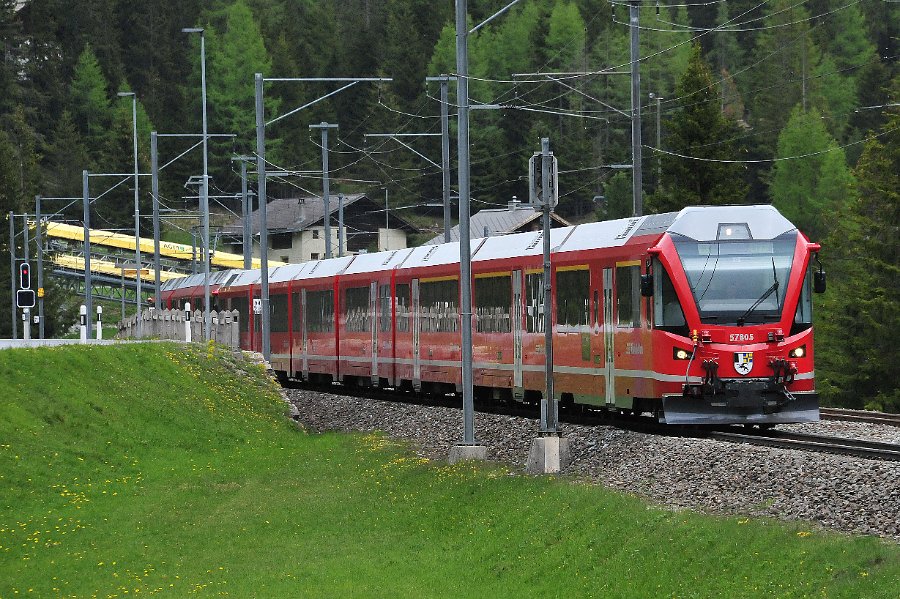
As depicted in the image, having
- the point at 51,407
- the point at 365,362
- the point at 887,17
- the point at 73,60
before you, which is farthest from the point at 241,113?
the point at 51,407

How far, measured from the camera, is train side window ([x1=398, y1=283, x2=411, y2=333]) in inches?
1567

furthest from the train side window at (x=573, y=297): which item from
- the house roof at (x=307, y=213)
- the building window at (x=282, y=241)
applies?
the building window at (x=282, y=241)

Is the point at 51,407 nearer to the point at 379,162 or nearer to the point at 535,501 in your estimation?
the point at 535,501

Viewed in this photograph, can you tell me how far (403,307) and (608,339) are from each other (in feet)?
43.2

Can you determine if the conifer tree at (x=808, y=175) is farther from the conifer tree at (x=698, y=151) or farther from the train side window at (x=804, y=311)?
the train side window at (x=804, y=311)

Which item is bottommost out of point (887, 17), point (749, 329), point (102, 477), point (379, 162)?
point (102, 477)

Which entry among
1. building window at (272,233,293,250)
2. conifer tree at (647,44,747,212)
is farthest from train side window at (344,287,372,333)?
building window at (272,233,293,250)

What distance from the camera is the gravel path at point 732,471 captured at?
17.4 m

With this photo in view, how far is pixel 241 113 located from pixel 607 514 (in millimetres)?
137663

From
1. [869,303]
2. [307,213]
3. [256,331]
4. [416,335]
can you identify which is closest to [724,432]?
[416,335]

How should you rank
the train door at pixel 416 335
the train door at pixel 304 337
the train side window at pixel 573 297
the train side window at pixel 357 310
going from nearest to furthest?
the train side window at pixel 573 297 → the train door at pixel 416 335 → the train side window at pixel 357 310 → the train door at pixel 304 337

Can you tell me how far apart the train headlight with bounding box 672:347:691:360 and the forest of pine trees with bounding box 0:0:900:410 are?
75.1 metres

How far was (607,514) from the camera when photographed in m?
19.3

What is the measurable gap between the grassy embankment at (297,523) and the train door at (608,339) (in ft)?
9.01
